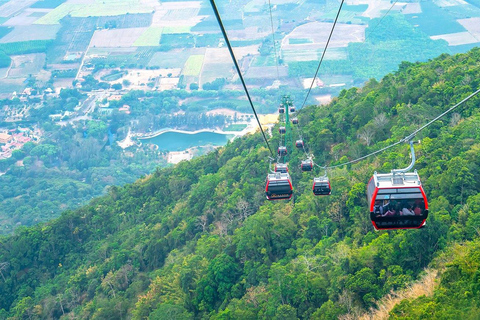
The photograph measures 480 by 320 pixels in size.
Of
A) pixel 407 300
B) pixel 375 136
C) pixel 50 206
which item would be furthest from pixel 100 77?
pixel 407 300

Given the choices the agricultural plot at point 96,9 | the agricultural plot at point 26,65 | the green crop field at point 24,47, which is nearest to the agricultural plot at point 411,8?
the agricultural plot at point 96,9

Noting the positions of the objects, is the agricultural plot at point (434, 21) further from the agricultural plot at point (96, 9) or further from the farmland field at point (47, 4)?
the farmland field at point (47, 4)

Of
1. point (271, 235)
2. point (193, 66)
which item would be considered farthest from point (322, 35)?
point (271, 235)

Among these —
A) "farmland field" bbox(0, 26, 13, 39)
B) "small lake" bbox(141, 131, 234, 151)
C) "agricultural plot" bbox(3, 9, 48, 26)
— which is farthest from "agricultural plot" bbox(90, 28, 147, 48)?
"small lake" bbox(141, 131, 234, 151)

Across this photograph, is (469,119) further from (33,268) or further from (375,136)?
(33,268)

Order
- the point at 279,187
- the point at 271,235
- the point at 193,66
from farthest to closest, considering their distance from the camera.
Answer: the point at 193,66
the point at 271,235
the point at 279,187

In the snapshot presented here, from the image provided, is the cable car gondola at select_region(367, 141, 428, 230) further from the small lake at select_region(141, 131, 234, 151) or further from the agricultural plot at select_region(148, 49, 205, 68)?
the agricultural plot at select_region(148, 49, 205, 68)

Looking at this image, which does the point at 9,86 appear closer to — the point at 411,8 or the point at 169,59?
the point at 169,59
